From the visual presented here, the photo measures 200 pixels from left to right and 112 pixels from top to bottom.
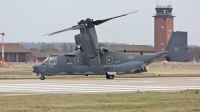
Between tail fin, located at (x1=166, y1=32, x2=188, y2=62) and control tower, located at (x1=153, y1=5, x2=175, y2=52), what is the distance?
94.9 m

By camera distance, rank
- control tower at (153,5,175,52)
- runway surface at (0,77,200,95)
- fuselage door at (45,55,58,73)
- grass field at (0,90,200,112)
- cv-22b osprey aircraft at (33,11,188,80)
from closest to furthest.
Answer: grass field at (0,90,200,112) → runway surface at (0,77,200,95) → cv-22b osprey aircraft at (33,11,188,80) → fuselage door at (45,55,58,73) → control tower at (153,5,175,52)

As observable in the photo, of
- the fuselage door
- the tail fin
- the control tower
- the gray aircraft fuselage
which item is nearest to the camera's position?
the fuselage door

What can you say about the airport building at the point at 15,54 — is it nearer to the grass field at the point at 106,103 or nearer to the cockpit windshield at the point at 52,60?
the cockpit windshield at the point at 52,60

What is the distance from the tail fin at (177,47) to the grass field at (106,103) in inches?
693

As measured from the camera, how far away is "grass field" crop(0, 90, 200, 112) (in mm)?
17656

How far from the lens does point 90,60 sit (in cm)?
3891

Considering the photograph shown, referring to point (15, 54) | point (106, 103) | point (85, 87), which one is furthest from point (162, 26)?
point (106, 103)

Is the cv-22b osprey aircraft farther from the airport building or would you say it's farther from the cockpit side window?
the airport building

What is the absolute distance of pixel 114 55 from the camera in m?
40.0

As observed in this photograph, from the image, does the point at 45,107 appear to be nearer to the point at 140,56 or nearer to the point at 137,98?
the point at 137,98

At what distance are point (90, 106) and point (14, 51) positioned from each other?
122188 mm

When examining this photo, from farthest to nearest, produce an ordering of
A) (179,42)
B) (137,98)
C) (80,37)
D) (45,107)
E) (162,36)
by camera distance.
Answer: (162,36), (179,42), (80,37), (137,98), (45,107)

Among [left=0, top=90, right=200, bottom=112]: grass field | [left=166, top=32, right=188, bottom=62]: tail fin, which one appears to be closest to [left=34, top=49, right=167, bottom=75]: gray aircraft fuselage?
[left=166, top=32, right=188, bottom=62]: tail fin

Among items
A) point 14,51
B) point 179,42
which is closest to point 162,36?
point 14,51
